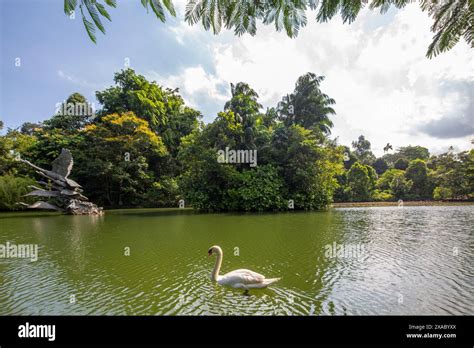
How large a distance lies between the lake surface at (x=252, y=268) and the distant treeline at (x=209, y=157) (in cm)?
1240

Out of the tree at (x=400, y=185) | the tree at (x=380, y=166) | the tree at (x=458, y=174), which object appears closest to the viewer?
the tree at (x=458, y=174)

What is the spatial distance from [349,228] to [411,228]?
255 cm

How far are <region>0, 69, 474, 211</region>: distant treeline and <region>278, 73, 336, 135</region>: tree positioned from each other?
0.11 metres

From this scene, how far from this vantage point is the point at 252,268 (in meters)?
6.35

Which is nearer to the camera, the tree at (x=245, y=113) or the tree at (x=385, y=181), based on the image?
the tree at (x=245, y=113)

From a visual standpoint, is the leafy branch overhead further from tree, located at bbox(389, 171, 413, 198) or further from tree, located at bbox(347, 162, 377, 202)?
tree, located at bbox(389, 171, 413, 198)

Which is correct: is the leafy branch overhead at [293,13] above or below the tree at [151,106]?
below

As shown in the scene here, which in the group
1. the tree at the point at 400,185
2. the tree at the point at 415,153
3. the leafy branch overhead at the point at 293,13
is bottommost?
the tree at the point at 400,185

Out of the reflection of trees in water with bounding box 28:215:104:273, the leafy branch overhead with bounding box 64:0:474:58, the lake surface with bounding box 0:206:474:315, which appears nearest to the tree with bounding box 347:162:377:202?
the lake surface with bounding box 0:206:474:315

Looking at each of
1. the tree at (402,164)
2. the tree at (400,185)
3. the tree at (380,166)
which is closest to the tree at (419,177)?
the tree at (400,185)

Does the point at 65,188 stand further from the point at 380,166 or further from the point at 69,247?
the point at 380,166

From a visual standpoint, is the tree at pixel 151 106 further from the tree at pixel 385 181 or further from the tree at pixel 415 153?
the tree at pixel 415 153

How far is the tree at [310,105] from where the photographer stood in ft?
99.6
